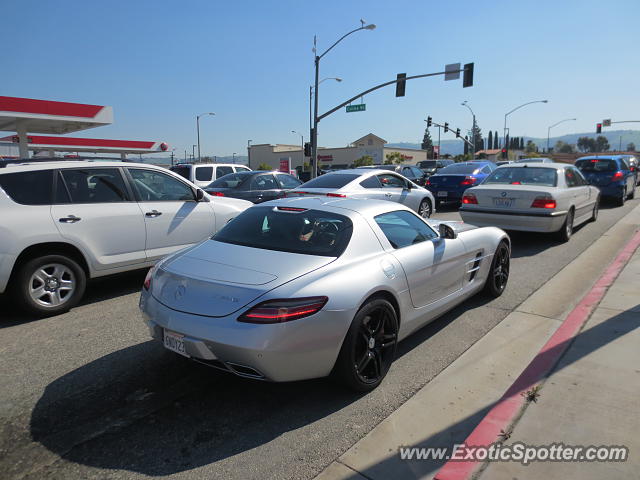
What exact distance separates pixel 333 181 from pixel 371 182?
936 millimetres

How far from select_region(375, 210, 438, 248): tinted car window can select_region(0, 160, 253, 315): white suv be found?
3.36 m

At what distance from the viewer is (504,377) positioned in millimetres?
3613

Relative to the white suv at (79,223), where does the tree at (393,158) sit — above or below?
above

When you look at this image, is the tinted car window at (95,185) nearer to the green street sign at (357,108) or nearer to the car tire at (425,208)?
the car tire at (425,208)

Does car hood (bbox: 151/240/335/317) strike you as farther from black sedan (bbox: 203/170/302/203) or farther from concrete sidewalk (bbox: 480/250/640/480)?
black sedan (bbox: 203/170/302/203)

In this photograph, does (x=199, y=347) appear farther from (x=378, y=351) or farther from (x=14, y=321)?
(x=14, y=321)

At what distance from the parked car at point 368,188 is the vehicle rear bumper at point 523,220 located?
7.00 feet

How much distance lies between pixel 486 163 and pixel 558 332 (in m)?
12.1

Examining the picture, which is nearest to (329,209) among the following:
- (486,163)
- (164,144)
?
(486,163)

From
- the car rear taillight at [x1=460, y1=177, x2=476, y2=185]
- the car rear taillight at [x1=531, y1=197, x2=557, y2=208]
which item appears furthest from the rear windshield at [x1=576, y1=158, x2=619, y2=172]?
the car rear taillight at [x1=531, y1=197, x2=557, y2=208]

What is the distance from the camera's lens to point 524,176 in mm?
9359

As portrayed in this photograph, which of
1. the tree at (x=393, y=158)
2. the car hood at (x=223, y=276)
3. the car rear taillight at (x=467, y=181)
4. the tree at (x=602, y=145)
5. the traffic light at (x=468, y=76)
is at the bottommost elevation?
the car hood at (x=223, y=276)

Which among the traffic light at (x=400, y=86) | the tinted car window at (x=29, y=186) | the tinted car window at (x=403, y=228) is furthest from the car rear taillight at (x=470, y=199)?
the traffic light at (x=400, y=86)

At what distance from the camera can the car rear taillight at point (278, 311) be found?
2.74 metres
